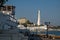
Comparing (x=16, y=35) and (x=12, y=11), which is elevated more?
(x=12, y=11)

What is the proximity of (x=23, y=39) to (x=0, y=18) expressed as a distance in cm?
1828

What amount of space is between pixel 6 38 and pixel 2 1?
17.6ft

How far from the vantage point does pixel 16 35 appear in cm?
1590

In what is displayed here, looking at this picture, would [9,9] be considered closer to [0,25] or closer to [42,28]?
[0,25]

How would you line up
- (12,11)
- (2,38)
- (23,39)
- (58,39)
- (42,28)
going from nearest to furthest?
(2,38) < (23,39) < (58,39) < (12,11) < (42,28)

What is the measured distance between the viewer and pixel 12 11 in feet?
226

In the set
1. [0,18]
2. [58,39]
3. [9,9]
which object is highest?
[9,9]

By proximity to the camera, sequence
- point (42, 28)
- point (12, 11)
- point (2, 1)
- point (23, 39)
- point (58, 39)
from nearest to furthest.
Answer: point (23, 39), point (2, 1), point (58, 39), point (12, 11), point (42, 28)

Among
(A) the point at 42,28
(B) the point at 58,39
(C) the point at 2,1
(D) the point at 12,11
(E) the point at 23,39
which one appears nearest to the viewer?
(E) the point at 23,39

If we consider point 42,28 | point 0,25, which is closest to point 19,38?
point 0,25

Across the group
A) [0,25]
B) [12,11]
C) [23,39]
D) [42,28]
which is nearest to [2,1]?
[23,39]

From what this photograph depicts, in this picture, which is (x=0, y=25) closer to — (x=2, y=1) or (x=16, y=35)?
(x=2, y=1)

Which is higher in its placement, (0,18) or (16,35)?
(0,18)

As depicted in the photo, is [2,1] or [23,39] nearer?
[23,39]
